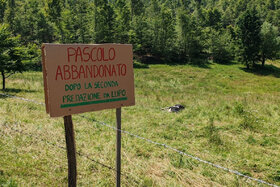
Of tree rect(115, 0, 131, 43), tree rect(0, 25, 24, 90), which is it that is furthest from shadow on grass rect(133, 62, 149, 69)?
tree rect(0, 25, 24, 90)

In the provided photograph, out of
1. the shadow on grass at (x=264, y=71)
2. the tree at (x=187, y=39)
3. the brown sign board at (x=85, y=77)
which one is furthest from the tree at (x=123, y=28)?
the brown sign board at (x=85, y=77)

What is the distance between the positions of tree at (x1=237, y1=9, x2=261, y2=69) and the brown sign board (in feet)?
149

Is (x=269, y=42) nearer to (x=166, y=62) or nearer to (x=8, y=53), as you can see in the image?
(x=166, y=62)

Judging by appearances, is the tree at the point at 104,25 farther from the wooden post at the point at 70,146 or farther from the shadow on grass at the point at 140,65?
the wooden post at the point at 70,146

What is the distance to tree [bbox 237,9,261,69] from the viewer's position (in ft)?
142

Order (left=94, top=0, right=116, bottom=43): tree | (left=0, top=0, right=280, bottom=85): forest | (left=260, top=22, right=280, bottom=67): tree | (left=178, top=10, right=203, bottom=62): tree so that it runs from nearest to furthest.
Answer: (left=260, top=22, right=280, bottom=67): tree, (left=0, top=0, right=280, bottom=85): forest, (left=94, top=0, right=116, bottom=43): tree, (left=178, top=10, right=203, bottom=62): tree

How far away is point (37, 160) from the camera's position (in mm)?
5156

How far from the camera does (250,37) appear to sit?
43.9m

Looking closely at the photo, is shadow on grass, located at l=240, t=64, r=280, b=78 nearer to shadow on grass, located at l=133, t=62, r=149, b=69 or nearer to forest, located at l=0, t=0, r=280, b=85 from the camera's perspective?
forest, located at l=0, t=0, r=280, b=85

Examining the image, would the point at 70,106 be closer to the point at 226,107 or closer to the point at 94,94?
the point at 94,94

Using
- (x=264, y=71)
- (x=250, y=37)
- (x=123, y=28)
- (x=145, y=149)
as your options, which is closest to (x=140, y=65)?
(x=123, y=28)

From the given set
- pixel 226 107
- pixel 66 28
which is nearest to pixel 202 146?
pixel 226 107

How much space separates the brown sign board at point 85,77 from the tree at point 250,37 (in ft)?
149

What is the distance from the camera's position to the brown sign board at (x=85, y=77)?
2.95m
